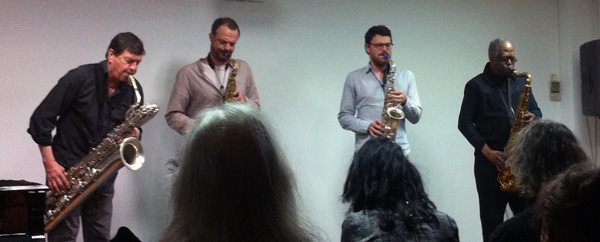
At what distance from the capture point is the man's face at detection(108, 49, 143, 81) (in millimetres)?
4047

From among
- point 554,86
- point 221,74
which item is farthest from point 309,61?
point 554,86

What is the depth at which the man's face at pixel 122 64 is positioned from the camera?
13.3 ft

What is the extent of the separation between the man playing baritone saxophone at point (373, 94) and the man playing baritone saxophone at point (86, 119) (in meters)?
1.27

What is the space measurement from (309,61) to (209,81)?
1.06m

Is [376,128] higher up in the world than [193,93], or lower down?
lower down

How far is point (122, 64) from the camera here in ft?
13.3

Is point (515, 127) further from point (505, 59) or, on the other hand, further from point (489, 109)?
point (505, 59)

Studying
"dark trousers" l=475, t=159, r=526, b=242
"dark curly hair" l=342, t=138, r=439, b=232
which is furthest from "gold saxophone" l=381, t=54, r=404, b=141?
"dark curly hair" l=342, t=138, r=439, b=232

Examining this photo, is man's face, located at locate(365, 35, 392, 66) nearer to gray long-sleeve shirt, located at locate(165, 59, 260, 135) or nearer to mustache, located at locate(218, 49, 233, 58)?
gray long-sleeve shirt, located at locate(165, 59, 260, 135)

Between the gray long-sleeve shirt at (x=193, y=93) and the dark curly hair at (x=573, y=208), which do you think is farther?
the gray long-sleeve shirt at (x=193, y=93)

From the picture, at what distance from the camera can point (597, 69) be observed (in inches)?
225

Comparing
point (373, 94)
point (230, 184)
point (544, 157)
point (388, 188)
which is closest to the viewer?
point (230, 184)

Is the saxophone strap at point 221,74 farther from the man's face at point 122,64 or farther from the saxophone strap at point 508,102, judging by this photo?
the saxophone strap at point 508,102

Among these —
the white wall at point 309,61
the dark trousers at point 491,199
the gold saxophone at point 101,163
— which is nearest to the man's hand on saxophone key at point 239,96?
the gold saxophone at point 101,163
